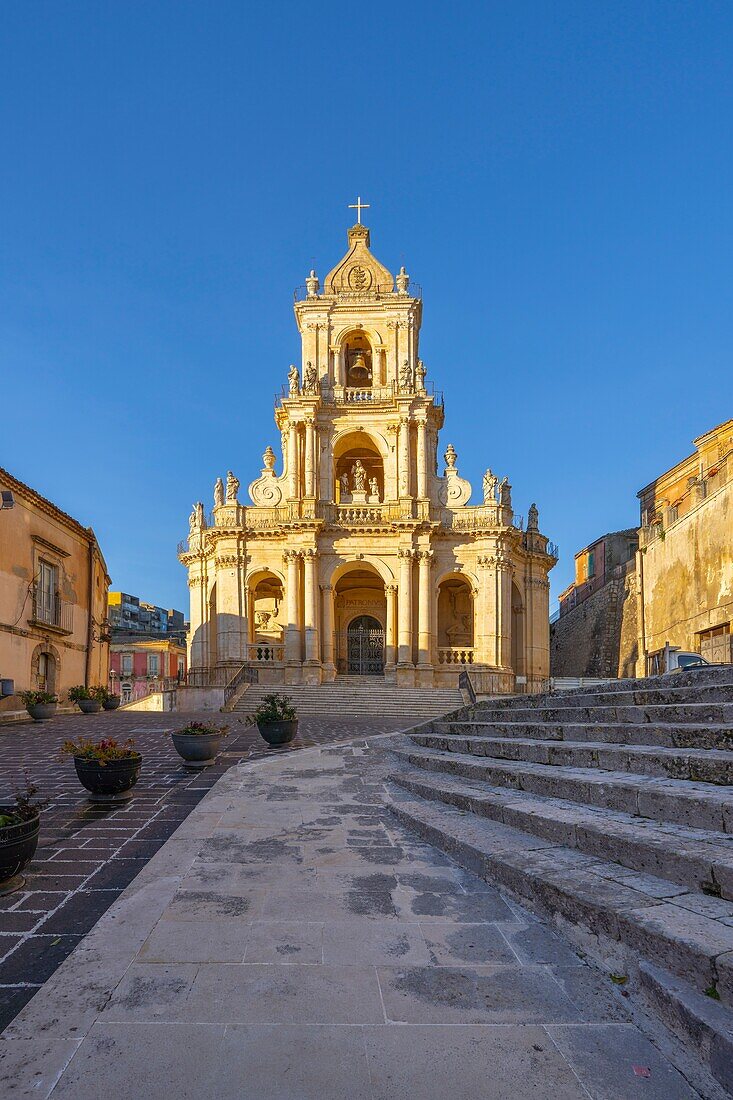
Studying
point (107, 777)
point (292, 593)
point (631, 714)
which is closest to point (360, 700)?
point (292, 593)

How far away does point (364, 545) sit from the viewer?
3194 cm

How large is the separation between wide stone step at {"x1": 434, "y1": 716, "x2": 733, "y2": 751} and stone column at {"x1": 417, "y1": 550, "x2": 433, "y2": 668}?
68.4 feet

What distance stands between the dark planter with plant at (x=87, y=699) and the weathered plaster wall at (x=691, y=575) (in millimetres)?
24178

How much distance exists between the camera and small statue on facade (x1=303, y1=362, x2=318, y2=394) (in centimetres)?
3362

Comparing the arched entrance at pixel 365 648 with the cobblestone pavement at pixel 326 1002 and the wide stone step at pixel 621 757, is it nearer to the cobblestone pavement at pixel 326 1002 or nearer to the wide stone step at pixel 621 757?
the wide stone step at pixel 621 757

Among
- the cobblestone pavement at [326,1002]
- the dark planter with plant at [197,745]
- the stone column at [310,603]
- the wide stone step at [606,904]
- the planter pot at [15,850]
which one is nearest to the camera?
the cobblestone pavement at [326,1002]

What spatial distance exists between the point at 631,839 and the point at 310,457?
2956 cm

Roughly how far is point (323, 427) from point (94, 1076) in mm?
32345

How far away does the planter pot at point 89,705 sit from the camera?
25.4 m

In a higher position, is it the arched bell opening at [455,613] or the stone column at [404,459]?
the stone column at [404,459]

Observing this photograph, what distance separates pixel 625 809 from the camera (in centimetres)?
495

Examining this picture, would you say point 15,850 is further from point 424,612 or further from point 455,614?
point 455,614

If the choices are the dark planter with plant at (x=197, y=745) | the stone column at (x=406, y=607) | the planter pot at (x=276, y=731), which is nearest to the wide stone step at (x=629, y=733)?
the dark planter with plant at (x=197, y=745)

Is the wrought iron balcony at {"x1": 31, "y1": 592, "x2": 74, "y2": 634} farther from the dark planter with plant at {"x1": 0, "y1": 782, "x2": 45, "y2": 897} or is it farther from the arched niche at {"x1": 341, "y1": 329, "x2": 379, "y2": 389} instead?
the dark planter with plant at {"x1": 0, "y1": 782, "x2": 45, "y2": 897}
